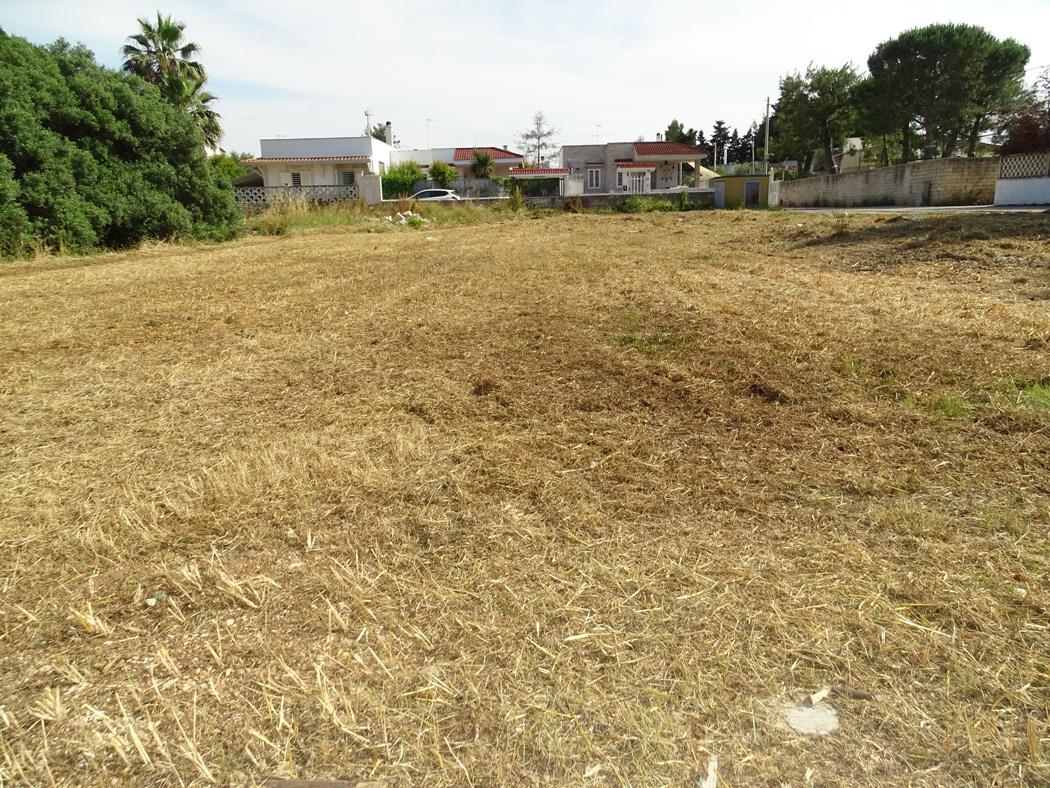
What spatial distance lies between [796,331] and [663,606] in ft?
10.7

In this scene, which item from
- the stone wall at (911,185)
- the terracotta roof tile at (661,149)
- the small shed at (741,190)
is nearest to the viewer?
the stone wall at (911,185)

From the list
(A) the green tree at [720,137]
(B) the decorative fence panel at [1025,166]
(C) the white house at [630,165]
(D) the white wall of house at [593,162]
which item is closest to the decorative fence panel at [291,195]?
(C) the white house at [630,165]

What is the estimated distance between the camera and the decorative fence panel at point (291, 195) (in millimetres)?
20692

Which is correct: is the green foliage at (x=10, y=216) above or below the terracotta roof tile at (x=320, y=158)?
below

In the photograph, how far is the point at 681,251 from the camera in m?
10.2

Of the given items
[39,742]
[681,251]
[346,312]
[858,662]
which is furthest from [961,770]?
[681,251]

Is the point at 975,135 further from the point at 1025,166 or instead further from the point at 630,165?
the point at 1025,166

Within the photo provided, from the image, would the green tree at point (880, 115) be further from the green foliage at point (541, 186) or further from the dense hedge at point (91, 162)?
the dense hedge at point (91, 162)

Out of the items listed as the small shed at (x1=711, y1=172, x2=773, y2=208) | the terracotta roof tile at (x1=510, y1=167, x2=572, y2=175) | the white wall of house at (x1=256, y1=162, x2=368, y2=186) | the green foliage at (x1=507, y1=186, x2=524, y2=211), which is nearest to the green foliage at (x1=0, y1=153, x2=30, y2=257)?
the green foliage at (x1=507, y1=186, x2=524, y2=211)

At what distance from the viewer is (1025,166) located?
17641 mm

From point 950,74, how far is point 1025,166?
869 inches

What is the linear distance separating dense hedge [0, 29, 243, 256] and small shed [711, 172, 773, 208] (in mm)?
18849

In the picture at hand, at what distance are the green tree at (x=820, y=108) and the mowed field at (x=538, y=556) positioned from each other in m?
42.1

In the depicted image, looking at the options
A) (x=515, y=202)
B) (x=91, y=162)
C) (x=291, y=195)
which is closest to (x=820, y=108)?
(x=515, y=202)
